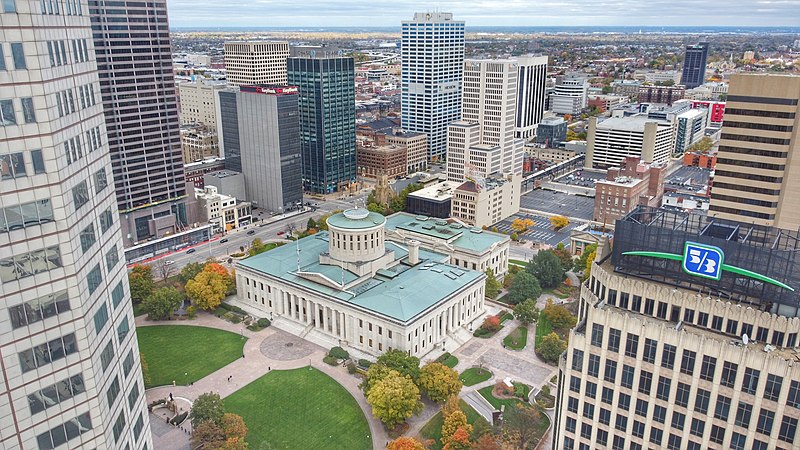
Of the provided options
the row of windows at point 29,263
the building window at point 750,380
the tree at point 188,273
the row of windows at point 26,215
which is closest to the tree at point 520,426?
the building window at point 750,380

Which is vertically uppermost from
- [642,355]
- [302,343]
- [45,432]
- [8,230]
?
[8,230]

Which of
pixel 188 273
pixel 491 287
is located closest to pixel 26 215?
pixel 188 273

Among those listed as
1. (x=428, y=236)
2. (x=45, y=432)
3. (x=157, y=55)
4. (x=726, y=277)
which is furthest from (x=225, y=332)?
(x=726, y=277)

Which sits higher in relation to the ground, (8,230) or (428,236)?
(8,230)

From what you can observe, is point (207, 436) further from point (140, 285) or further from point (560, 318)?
point (560, 318)

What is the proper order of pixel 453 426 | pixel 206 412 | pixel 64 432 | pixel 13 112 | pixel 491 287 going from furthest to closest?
1. pixel 491 287
2. pixel 206 412
3. pixel 453 426
4. pixel 64 432
5. pixel 13 112

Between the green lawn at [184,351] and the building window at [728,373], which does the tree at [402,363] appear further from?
the building window at [728,373]

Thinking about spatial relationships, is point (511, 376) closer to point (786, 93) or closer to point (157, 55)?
point (786, 93)
